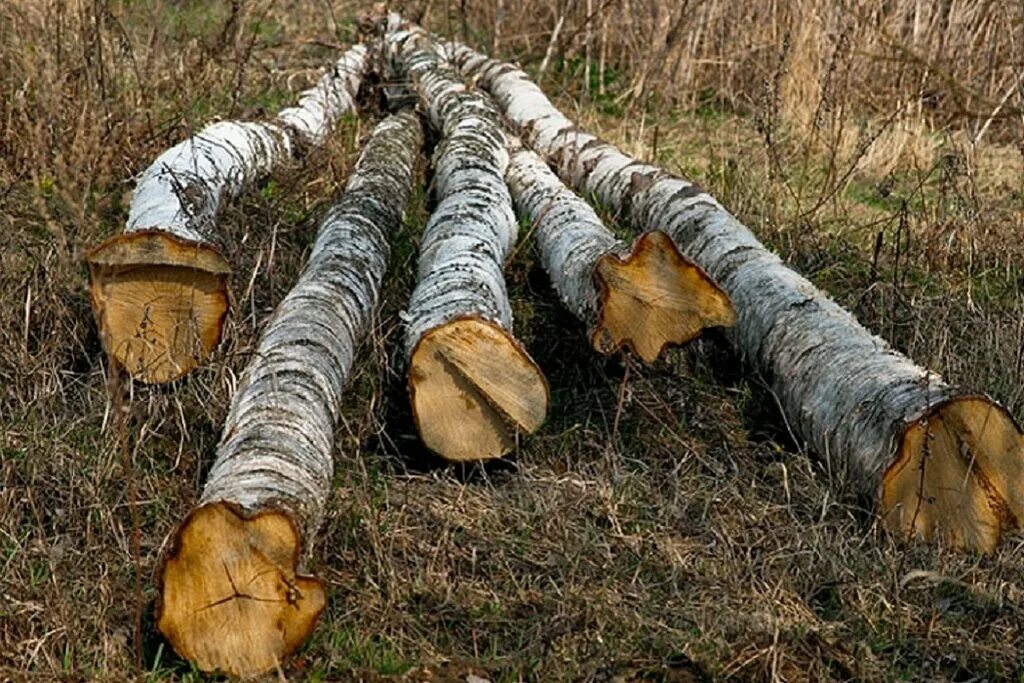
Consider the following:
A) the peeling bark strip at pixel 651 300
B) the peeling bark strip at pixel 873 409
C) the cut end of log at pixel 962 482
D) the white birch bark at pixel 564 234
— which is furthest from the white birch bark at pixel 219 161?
the cut end of log at pixel 962 482

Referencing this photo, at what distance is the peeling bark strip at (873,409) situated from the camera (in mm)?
4457

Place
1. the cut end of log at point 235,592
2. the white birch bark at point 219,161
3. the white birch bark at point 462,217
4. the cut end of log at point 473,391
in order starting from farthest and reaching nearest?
the white birch bark at point 219,161
the white birch bark at point 462,217
the cut end of log at point 473,391
the cut end of log at point 235,592

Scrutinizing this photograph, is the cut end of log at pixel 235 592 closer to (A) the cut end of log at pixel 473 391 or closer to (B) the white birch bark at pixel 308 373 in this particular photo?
(B) the white birch bark at pixel 308 373

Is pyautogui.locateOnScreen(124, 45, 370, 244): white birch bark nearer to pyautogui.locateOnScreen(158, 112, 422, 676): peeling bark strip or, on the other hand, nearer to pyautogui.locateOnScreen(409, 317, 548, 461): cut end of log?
pyautogui.locateOnScreen(158, 112, 422, 676): peeling bark strip

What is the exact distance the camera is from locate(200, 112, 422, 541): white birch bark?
3926mm

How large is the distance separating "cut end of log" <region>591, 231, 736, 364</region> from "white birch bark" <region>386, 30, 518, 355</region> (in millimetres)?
350

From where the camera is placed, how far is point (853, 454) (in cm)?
463

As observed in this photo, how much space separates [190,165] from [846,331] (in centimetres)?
281

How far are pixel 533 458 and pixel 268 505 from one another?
4.76ft

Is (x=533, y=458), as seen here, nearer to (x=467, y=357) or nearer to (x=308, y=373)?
(x=467, y=357)

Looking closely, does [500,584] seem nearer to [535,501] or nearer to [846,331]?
[535,501]

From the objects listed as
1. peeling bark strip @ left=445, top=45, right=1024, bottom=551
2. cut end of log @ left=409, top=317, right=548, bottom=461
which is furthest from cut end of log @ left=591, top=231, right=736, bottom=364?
cut end of log @ left=409, top=317, right=548, bottom=461

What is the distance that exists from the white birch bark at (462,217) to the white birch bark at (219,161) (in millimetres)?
565

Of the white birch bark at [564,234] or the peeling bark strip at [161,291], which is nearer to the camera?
the peeling bark strip at [161,291]
